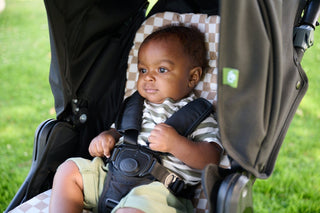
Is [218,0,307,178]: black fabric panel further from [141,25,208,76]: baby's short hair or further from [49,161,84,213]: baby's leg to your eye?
[49,161,84,213]: baby's leg

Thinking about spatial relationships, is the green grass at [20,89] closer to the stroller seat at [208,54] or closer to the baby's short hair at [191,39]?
the stroller seat at [208,54]

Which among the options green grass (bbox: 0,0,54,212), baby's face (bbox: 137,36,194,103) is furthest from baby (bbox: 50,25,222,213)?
green grass (bbox: 0,0,54,212)

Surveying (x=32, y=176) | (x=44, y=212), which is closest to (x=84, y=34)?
(x=32, y=176)

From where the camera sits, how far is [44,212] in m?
1.70

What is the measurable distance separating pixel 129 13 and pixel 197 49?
1.58 ft

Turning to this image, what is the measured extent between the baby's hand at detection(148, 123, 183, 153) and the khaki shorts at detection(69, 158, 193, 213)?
157mm

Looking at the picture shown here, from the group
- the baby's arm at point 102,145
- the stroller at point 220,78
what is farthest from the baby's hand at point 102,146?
the stroller at point 220,78

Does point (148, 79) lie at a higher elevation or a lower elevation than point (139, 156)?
higher

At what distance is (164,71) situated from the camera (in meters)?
1.91

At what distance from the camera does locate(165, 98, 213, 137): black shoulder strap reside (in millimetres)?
Answer: 1763

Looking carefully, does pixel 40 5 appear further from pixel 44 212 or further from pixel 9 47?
pixel 44 212

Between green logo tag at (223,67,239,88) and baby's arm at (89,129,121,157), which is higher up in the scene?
green logo tag at (223,67,239,88)

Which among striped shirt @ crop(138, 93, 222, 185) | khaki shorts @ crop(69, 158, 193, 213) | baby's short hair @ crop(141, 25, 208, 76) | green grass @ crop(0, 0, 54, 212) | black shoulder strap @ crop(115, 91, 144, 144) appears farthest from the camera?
green grass @ crop(0, 0, 54, 212)

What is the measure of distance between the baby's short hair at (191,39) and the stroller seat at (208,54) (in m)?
0.04
